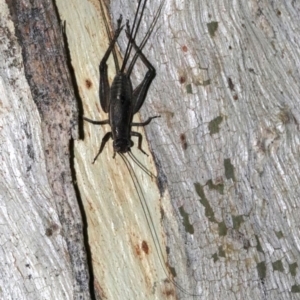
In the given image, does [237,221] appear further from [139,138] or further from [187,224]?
[139,138]

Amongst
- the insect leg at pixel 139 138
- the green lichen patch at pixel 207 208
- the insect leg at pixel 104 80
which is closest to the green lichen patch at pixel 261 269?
the green lichen patch at pixel 207 208

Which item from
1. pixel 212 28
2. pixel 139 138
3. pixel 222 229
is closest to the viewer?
pixel 222 229

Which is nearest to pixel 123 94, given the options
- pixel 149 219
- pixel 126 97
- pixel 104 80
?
pixel 126 97

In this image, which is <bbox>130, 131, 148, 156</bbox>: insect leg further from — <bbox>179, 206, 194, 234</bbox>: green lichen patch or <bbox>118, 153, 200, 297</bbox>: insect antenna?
<bbox>179, 206, 194, 234</bbox>: green lichen patch

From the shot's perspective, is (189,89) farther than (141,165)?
No

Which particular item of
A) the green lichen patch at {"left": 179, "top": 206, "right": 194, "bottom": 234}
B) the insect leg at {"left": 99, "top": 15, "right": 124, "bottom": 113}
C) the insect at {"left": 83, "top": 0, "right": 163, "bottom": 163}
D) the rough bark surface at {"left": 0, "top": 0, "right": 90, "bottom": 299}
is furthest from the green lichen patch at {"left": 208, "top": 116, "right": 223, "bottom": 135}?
the rough bark surface at {"left": 0, "top": 0, "right": 90, "bottom": 299}

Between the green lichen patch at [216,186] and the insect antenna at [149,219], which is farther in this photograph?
the insect antenna at [149,219]

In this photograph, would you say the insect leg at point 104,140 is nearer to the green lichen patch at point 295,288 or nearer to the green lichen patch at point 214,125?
the green lichen patch at point 214,125

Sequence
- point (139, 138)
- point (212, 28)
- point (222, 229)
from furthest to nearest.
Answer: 1. point (139, 138)
2. point (212, 28)
3. point (222, 229)
